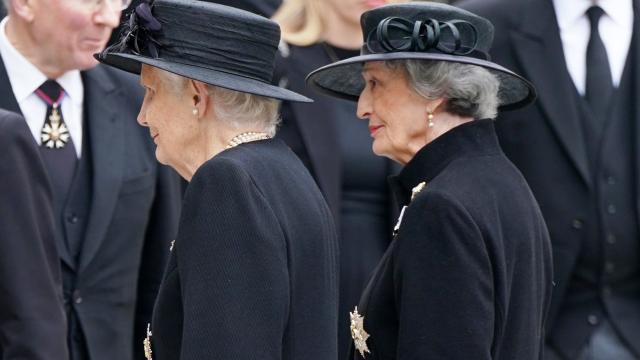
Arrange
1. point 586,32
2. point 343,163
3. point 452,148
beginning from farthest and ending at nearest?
point 343,163 → point 586,32 → point 452,148

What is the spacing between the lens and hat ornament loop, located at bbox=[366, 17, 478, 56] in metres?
3.87

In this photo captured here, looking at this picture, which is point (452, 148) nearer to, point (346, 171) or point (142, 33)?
point (142, 33)

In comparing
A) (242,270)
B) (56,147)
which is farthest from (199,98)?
(56,147)

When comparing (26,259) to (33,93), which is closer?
(26,259)

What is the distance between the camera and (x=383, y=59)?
3883 millimetres

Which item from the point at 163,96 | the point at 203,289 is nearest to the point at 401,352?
the point at 203,289

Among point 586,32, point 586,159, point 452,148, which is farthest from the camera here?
point 586,32

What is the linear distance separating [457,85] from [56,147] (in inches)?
79.9

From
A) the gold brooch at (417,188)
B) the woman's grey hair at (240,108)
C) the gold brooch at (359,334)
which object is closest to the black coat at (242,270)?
the woman's grey hair at (240,108)

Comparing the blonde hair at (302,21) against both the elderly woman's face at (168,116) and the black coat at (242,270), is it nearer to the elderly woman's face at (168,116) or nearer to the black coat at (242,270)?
the elderly woman's face at (168,116)

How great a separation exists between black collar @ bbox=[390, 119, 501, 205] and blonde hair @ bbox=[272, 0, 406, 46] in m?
2.08

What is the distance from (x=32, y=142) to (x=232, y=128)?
50.6 inches

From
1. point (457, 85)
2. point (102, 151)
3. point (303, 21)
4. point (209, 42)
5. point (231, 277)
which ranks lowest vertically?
point (102, 151)

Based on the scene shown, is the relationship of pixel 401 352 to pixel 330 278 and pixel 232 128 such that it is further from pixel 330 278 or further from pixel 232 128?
pixel 232 128
